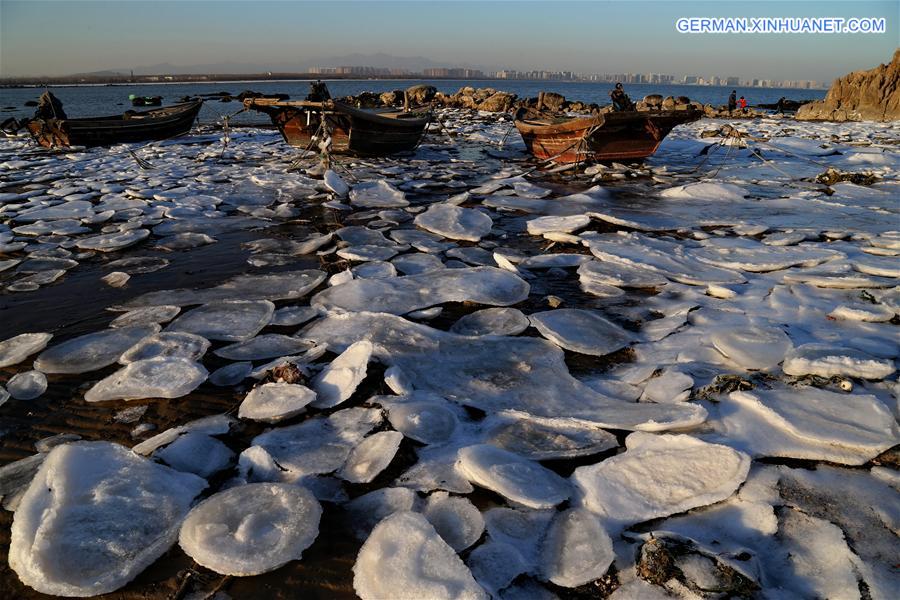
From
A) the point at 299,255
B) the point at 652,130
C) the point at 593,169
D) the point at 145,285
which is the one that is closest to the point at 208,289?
the point at 145,285

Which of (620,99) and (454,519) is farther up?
(620,99)

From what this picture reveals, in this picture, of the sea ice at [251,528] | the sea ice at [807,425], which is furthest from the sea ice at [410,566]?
the sea ice at [807,425]

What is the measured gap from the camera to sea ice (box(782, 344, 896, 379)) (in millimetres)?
2471

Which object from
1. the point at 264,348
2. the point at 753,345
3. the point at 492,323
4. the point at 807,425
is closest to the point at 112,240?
the point at 264,348

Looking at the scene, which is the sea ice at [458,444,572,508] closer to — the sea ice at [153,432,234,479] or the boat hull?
the sea ice at [153,432,234,479]

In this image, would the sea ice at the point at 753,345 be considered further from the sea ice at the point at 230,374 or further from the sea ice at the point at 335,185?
the sea ice at the point at 335,185

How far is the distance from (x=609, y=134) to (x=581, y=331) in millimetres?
7205

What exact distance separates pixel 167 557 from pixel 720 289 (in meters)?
3.62

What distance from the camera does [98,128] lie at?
1234 centimetres

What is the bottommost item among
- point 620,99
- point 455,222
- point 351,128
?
point 455,222

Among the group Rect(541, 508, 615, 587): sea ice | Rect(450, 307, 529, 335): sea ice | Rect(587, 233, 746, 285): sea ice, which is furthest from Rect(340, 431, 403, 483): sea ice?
Rect(587, 233, 746, 285): sea ice

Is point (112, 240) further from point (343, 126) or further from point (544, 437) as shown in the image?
point (343, 126)

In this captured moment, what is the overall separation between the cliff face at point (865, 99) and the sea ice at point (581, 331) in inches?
1012

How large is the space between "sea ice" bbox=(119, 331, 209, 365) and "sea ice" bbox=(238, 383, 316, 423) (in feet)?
2.08
